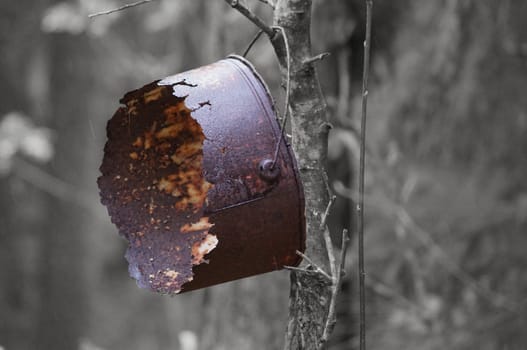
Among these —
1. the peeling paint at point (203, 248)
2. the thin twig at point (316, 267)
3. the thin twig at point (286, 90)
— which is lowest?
the thin twig at point (316, 267)

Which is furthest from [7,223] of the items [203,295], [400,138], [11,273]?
[400,138]

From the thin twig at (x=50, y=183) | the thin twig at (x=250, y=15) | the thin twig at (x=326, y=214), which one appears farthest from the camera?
the thin twig at (x=50, y=183)

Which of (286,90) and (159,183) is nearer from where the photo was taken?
(286,90)

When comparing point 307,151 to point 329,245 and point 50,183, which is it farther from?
point 50,183

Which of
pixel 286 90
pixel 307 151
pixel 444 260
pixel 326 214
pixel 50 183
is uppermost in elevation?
pixel 286 90

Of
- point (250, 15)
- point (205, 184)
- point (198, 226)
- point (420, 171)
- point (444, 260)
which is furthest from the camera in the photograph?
point (420, 171)

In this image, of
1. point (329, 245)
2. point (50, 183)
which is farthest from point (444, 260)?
point (50, 183)

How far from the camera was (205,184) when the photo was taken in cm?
168

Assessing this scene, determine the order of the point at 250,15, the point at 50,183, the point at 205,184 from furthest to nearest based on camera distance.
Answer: the point at 50,183 < the point at 205,184 < the point at 250,15

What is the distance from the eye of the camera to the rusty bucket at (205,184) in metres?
1.46

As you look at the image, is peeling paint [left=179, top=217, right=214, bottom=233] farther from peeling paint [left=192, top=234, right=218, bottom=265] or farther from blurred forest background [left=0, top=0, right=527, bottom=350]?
blurred forest background [left=0, top=0, right=527, bottom=350]

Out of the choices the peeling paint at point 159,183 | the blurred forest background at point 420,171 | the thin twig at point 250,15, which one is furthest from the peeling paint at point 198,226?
the blurred forest background at point 420,171

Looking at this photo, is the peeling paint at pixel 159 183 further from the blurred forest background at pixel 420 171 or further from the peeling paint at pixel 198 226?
the blurred forest background at pixel 420 171

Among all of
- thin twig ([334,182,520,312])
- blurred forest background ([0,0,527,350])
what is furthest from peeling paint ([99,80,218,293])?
thin twig ([334,182,520,312])
